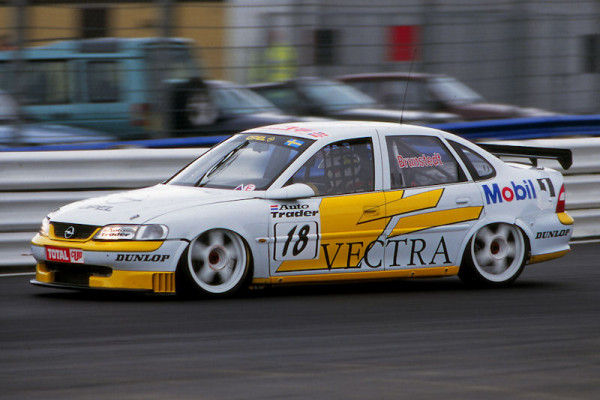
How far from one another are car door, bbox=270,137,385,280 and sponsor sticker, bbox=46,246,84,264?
1331mm

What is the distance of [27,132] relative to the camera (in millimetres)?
10945

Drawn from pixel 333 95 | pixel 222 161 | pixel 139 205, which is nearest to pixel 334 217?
pixel 222 161

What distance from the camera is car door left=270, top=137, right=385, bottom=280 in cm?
838

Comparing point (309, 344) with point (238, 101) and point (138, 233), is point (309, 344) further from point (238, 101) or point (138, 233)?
point (238, 101)

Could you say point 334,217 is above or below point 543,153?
below

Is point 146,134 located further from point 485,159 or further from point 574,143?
point 574,143

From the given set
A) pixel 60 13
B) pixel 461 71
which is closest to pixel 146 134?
pixel 60 13

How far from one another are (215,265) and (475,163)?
7.80 ft

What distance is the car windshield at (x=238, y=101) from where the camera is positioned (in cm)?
1160

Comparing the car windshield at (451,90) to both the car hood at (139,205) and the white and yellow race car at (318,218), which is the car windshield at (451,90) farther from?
the car hood at (139,205)

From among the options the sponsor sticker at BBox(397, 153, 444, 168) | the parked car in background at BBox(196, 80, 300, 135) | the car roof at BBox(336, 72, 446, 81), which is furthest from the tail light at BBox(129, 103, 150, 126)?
the sponsor sticker at BBox(397, 153, 444, 168)

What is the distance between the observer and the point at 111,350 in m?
6.41

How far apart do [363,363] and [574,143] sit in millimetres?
6990

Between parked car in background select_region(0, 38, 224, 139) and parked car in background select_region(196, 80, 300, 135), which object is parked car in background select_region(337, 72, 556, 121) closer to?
parked car in background select_region(196, 80, 300, 135)
